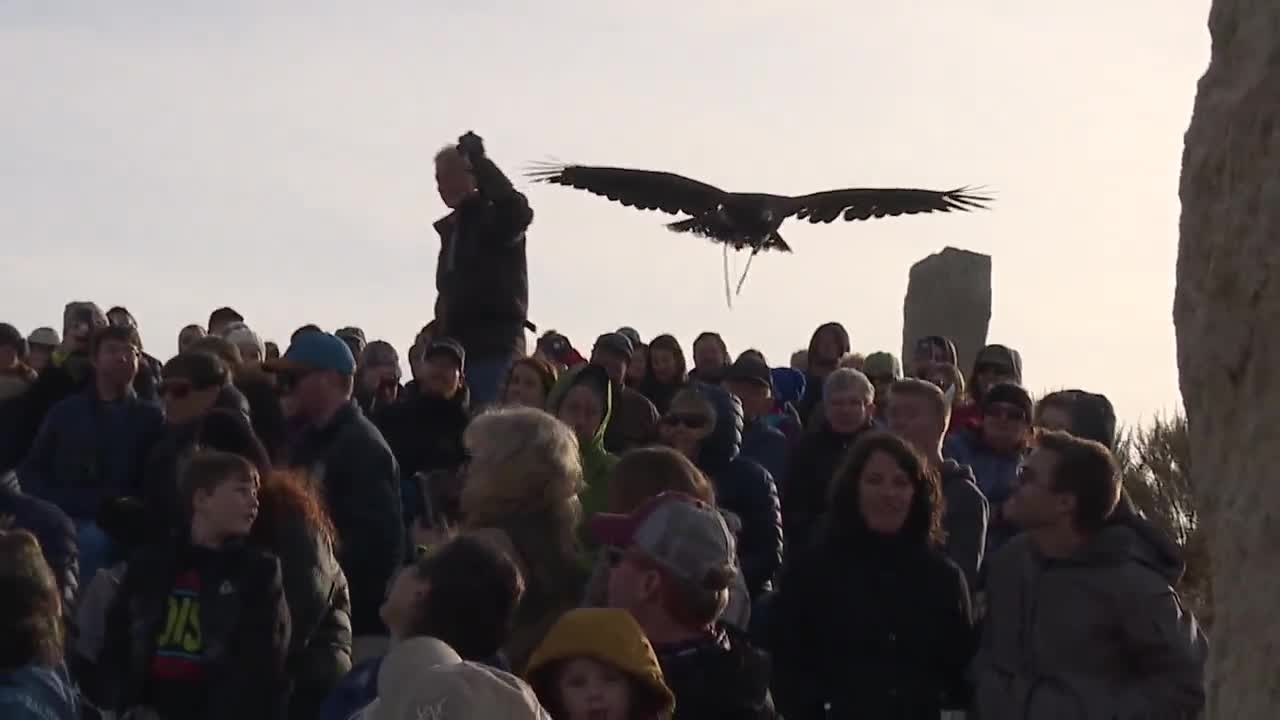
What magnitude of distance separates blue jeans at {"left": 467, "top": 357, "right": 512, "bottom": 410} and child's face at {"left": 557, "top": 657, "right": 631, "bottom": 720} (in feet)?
16.9

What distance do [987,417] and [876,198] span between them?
5.80m

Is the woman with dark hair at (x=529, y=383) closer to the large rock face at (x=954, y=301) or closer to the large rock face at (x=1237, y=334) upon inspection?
the large rock face at (x=1237, y=334)

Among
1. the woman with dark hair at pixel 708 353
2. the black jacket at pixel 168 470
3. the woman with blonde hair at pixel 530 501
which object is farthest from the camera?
the woman with dark hair at pixel 708 353

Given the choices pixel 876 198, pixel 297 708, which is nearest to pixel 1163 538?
pixel 297 708

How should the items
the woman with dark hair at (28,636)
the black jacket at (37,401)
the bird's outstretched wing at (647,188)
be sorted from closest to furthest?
the woman with dark hair at (28,636) → the black jacket at (37,401) → the bird's outstretched wing at (647,188)

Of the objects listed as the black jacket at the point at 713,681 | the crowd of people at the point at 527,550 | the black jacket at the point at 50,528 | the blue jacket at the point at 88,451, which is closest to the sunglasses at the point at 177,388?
the crowd of people at the point at 527,550

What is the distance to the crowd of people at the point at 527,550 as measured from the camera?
14.3ft

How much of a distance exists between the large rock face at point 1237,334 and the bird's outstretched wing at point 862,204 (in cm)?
1073

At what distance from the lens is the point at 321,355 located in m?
6.93

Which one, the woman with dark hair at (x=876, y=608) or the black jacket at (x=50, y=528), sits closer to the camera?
the woman with dark hair at (x=876, y=608)

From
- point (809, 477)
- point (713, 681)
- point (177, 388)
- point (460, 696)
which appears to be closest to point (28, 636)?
point (713, 681)

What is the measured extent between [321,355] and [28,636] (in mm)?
2568

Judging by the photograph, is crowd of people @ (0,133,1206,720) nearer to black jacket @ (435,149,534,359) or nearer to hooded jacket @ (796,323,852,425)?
black jacket @ (435,149,534,359)

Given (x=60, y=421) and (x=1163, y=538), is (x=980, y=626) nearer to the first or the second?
(x=1163, y=538)
